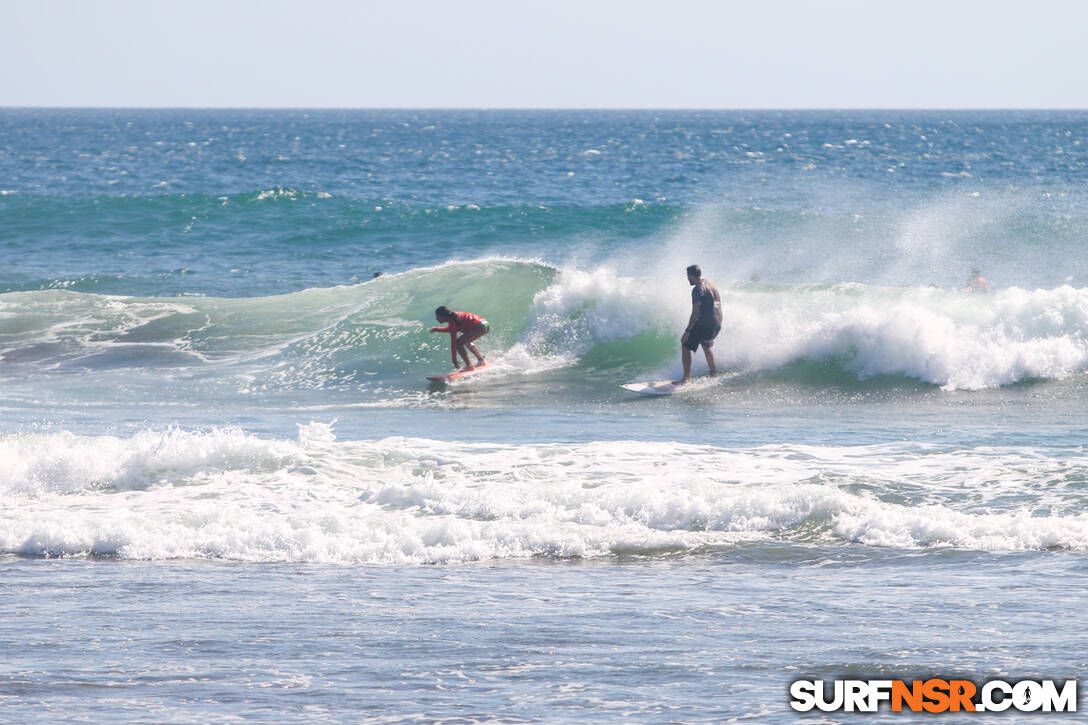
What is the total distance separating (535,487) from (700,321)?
19.3 ft

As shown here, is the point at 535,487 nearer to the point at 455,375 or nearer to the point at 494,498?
the point at 494,498

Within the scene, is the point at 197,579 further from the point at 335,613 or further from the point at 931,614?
the point at 931,614

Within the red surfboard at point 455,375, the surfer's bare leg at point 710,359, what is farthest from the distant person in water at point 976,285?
the red surfboard at point 455,375

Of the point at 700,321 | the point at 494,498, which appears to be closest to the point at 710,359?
the point at 700,321

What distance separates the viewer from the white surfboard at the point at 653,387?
46.6ft

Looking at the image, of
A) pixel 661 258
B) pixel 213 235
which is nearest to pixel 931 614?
pixel 661 258

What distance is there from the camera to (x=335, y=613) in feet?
21.5

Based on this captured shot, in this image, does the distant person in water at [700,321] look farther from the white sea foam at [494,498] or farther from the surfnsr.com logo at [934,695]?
the surfnsr.com logo at [934,695]

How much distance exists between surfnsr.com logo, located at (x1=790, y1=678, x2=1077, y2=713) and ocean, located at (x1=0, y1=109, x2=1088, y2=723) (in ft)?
0.31

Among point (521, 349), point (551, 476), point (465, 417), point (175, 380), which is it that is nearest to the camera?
point (551, 476)

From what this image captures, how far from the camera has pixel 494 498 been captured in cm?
889

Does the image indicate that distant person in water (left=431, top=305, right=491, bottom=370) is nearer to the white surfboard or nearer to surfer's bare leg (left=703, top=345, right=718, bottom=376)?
the white surfboard

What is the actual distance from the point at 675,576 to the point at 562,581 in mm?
686

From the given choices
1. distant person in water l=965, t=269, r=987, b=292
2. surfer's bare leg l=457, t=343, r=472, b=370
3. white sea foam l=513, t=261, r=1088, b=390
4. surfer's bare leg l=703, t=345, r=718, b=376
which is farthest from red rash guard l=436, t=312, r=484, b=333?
distant person in water l=965, t=269, r=987, b=292
